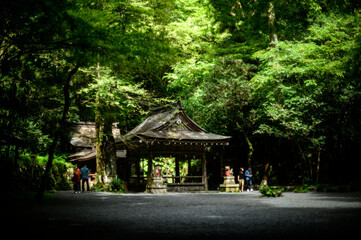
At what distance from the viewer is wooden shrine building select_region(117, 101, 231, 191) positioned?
20.7 m

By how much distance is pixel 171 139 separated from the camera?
20844 mm

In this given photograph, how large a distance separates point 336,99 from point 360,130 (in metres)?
2.41

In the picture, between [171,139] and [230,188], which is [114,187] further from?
[230,188]

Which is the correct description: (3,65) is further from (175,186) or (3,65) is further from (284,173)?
(284,173)

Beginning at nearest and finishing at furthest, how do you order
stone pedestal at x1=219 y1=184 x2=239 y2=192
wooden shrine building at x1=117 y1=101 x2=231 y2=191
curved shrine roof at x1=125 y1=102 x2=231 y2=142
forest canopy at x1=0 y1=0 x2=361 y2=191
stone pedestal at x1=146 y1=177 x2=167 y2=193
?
1. forest canopy at x1=0 y1=0 x2=361 y2=191
2. stone pedestal at x1=146 y1=177 x2=167 y2=193
3. curved shrine roof at x1=125 y1=102 x2=231 y2=142
4. wooden shrine building at x1=117 y1=101 x2=231 y2=191
5. stone pedestal at x1=219 y1=184 x2=239 y2=192

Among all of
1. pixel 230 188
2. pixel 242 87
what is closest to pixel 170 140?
pixel 230 188

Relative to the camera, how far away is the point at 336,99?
67.2ft

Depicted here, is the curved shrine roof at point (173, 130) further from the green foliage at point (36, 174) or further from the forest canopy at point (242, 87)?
the green foliage at point (36, 174)

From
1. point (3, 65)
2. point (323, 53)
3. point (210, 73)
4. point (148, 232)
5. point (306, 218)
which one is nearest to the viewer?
point (148, 232)

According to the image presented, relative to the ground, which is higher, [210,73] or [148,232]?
[210,73]

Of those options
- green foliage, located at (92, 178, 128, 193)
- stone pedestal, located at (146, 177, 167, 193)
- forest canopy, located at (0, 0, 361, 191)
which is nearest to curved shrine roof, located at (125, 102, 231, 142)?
forest canopy, located at (0, 0, 361, 191)

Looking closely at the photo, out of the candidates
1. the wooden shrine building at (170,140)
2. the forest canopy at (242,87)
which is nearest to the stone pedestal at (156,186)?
the wooden shrine building at (170,140)

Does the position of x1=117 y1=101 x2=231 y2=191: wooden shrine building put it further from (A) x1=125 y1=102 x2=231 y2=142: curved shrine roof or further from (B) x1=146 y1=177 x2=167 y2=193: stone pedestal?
(B) x1=146 y1=177 x2=167 y2=193: stone pedestal

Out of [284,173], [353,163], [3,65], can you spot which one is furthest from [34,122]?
[353,163]
